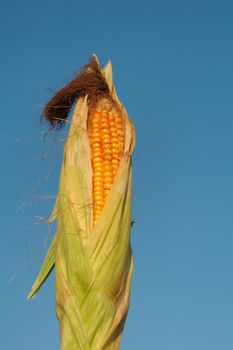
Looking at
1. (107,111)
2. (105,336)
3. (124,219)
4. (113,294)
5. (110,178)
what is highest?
(107,111)

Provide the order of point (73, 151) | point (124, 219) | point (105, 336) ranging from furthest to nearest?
point (73, 151)
point (124, 219)
point (105, 336)

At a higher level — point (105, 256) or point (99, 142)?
point (99, 142)

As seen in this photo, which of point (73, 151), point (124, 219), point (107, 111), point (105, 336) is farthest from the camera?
point (107, 111)

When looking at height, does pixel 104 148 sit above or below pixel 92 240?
above

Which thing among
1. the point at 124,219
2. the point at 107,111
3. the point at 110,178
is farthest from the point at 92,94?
the point at 124,219

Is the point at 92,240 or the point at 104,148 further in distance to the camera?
the point at 104,148

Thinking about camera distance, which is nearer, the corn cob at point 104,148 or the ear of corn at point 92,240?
the ear of corn at point 92,240

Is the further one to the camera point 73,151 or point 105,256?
point 73,151

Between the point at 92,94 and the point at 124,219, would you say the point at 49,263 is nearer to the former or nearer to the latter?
the point at 124,219
